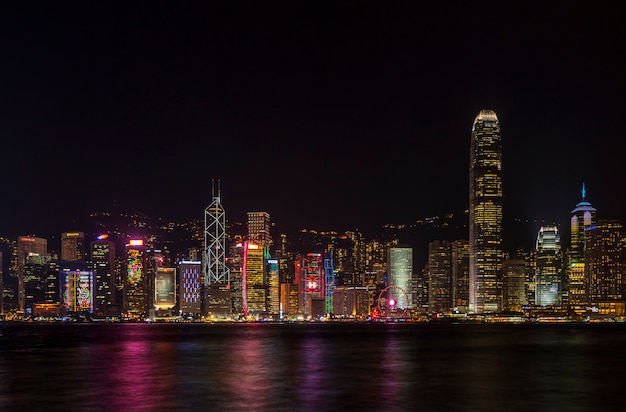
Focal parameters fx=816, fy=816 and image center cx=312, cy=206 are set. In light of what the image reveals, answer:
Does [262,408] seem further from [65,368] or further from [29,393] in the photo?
[65,368]

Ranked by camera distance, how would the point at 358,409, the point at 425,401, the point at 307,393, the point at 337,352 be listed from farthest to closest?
the point at 337,352 → the point at 307,393 → the point at 425,401 → the point at 358,409

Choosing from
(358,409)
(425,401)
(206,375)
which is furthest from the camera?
(206,375)

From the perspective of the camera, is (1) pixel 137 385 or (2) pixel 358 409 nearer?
(2) pixel 358 409

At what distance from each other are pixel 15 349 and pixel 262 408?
235 ft

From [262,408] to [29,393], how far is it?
18.3 meters

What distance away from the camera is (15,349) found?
364 feet

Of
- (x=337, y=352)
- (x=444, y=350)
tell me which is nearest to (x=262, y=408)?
(x=337, y=352)

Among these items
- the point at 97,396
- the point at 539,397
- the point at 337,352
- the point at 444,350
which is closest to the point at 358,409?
the point at 539,397

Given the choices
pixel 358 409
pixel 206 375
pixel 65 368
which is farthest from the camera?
pixel 65 368

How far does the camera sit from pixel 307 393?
57.1 meters

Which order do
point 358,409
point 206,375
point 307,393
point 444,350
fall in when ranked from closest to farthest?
point 358,409 < point 307,393 < point 206,375 < point 444,350

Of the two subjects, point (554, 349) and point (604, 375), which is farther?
point (554, 349)

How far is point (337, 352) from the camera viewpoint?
105m

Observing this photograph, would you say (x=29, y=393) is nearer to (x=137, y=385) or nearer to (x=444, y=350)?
(x=137, y=385)
